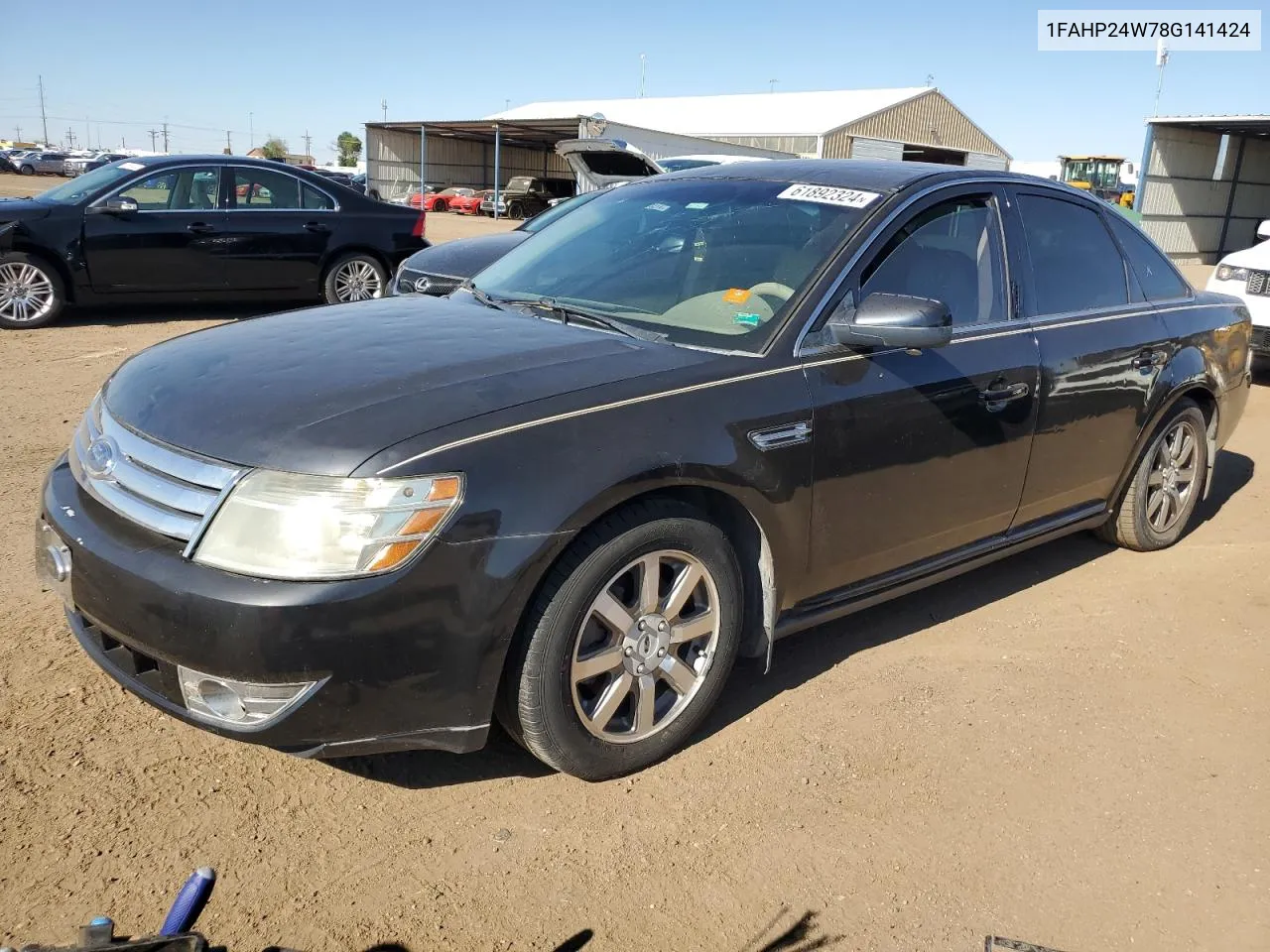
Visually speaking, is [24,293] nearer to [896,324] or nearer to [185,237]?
[185,237]

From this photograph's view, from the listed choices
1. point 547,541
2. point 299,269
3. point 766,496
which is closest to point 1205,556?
point 766,496

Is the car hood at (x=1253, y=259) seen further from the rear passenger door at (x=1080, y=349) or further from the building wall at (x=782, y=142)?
the building wall at (x=782, y=142)

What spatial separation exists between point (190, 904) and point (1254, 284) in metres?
9.97

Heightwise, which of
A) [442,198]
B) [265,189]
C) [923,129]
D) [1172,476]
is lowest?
[442,198]

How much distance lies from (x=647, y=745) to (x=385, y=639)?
3.06 ft

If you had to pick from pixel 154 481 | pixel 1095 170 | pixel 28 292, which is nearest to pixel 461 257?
pixel 28 292

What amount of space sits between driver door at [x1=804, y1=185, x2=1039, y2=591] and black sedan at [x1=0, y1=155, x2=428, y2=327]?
7.83 metres

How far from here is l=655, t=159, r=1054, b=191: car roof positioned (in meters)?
3.70

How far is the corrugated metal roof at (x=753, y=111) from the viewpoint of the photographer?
4353cm

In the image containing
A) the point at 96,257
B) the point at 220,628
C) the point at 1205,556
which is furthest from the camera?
the point at 96,257

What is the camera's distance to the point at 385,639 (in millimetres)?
2410

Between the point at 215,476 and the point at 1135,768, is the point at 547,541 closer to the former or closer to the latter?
the point at 215,476

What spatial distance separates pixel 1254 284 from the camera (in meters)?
9.13

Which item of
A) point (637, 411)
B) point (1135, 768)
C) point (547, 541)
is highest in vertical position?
point (637, 411)
